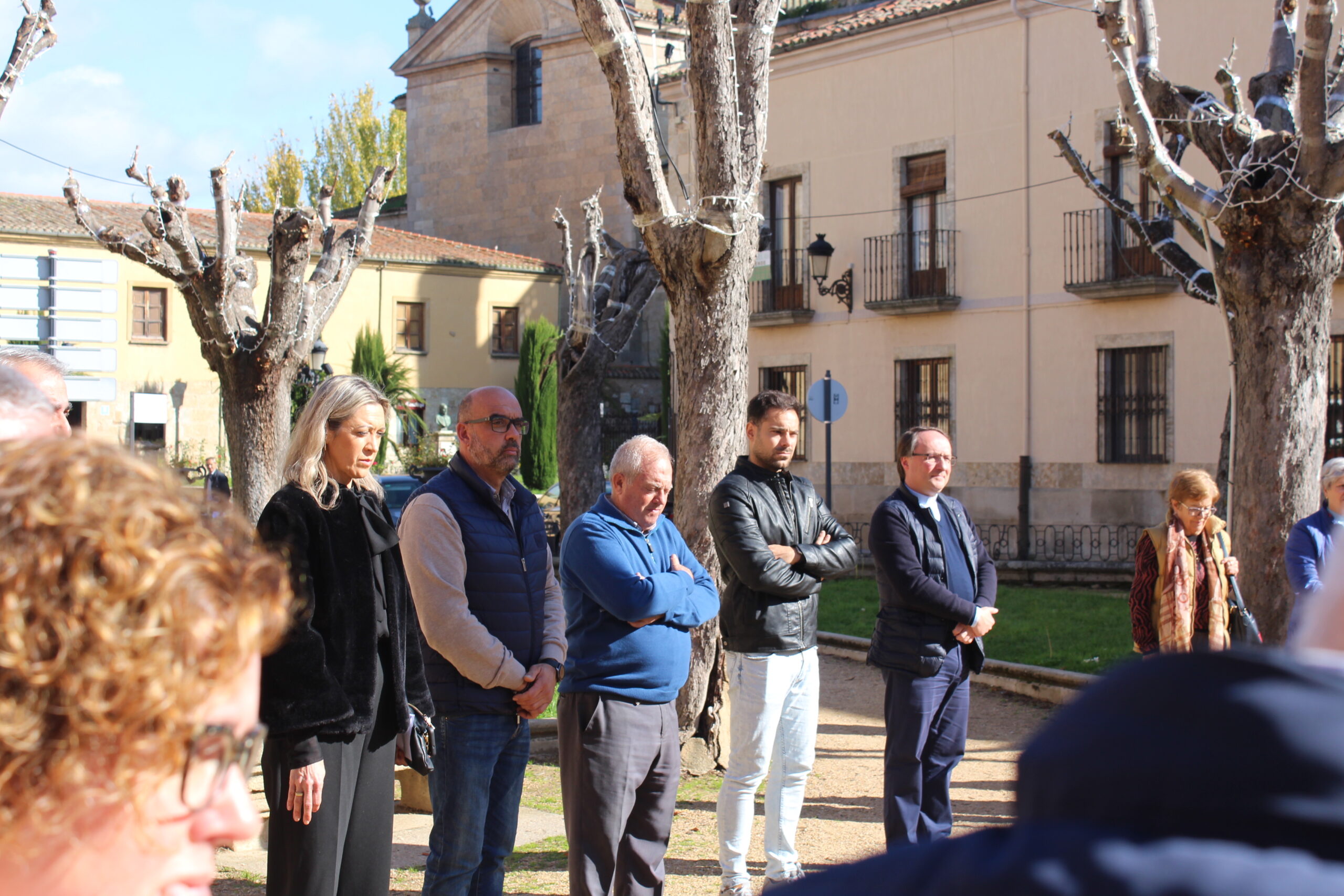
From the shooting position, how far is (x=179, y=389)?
3428cm

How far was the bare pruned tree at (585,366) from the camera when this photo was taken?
62.2 ft

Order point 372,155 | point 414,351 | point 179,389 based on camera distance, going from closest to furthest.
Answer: point 179,389
point 414,351
point 372,155

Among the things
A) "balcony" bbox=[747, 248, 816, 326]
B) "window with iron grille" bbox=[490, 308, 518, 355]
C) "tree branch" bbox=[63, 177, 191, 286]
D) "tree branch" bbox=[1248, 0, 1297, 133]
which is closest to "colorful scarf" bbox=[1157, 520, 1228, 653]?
"tree branch" bbox=[1248, 0, 1297, 133]

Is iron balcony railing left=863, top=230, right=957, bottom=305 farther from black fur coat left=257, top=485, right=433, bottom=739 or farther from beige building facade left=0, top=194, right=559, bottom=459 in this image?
black fur coat left=257, top=485, right=433, bottom=739

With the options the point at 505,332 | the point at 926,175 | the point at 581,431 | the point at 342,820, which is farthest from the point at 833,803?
the point at 505,332

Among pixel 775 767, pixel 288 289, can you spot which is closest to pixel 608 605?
pixel 775 767

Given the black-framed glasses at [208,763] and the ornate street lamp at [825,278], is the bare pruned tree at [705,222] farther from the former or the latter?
the ornate street lamp at [825,278]

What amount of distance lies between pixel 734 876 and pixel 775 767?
0.47 meters

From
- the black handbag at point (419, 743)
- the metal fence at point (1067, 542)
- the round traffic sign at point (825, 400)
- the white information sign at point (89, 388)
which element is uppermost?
the round traffic sign at point (825, 400)

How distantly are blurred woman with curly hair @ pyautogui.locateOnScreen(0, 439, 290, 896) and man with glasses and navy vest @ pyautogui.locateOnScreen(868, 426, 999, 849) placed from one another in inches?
176

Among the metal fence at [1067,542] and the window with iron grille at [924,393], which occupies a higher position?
A: the window with iron grille at [924,393]

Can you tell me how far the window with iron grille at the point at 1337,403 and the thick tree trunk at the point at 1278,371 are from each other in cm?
1319

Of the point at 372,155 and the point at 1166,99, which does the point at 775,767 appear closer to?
the point at 1166,99

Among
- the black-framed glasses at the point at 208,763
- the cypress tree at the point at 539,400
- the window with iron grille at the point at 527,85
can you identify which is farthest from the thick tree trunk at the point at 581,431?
the window with iron grille at the point at 527,85
